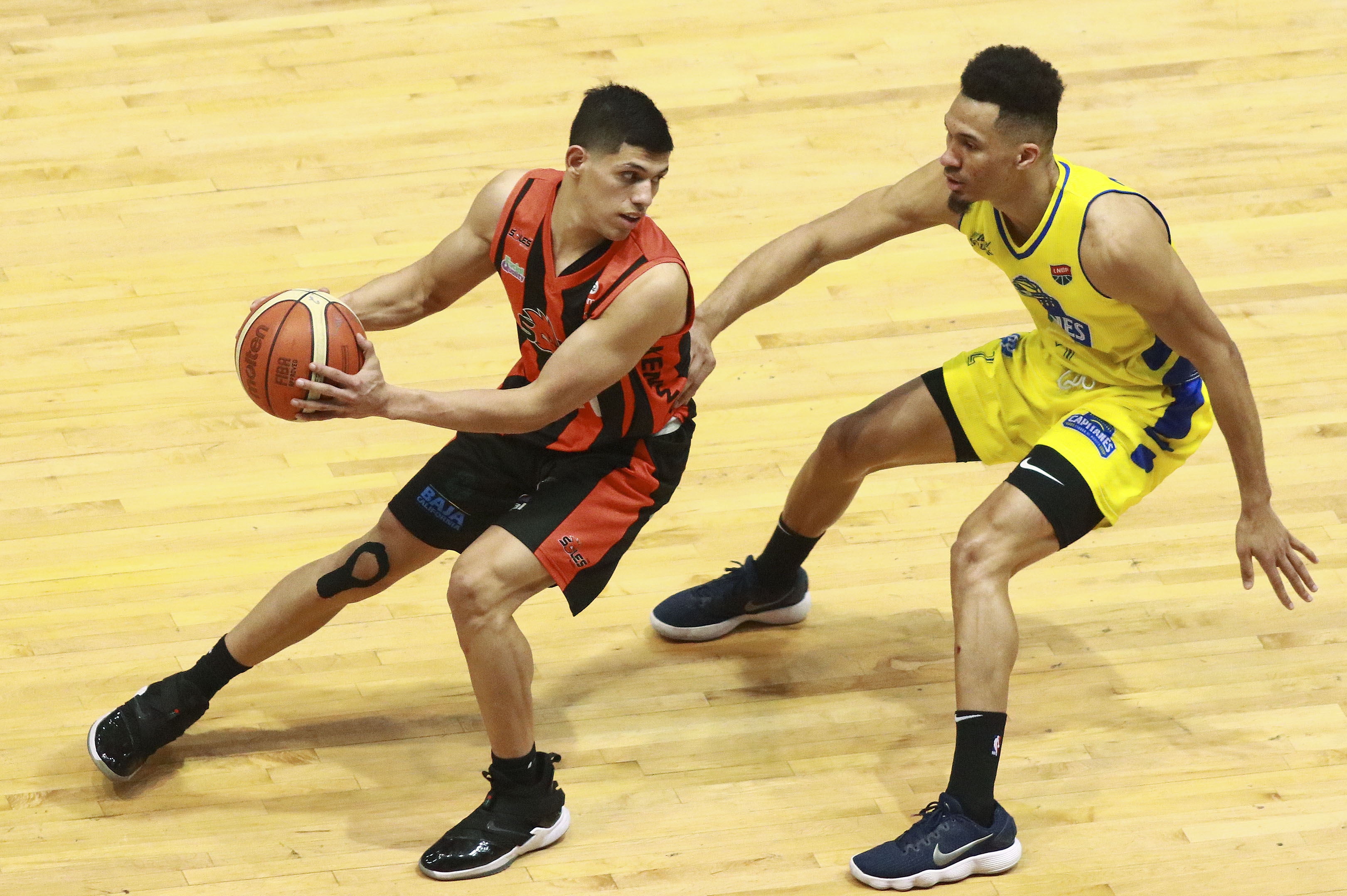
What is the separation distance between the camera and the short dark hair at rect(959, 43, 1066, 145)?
12.0 ft

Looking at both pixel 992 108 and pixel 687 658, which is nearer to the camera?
pixel 992 108

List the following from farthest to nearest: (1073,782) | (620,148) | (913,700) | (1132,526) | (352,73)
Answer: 1. (352,73)
2. (1132,526)
3. (913,700)
4. (1073,782)
5. (620,148)

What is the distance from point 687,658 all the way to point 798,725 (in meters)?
0.39

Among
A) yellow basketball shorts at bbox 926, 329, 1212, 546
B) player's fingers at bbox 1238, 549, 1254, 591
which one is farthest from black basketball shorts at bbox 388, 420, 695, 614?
player's fingers at bbox 1238, 549, 1254, 591

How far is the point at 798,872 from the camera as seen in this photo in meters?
3.76

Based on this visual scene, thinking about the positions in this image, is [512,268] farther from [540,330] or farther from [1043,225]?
[1043,225]

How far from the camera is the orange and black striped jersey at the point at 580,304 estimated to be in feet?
11.9

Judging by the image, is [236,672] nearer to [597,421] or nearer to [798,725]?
[597,421]

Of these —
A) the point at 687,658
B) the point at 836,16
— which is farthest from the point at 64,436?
the point at 836,16

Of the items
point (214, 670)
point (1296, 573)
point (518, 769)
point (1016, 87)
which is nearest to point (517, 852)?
point (518, 769)

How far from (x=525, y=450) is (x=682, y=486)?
1.21 m

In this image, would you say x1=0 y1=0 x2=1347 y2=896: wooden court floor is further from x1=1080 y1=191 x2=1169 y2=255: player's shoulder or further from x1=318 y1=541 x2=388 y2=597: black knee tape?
x1=1080 y1=191 x2=1169 y2=255: player's shoulder

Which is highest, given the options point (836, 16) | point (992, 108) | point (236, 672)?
point (992, 108)

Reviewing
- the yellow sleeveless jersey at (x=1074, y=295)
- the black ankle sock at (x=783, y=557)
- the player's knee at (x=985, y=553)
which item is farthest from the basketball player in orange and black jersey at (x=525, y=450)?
the yellow sleeveless jersey at (x=1074, y=295)
